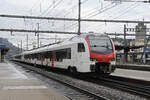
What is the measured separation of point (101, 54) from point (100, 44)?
2.72 feet

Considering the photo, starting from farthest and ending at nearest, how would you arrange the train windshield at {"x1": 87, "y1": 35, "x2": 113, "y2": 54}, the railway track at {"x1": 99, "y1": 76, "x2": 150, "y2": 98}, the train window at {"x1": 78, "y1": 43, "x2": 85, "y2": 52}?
the train window at {"x1": 78, "y1": 43, "x2": 85, "y2": 52}
the train windshield at {"x1": 87, "y1": 35, "x2": 113, "y2": 54}
the railway track at {"x1": 99, "y1": 76, "x2": 150, "y2": 98}

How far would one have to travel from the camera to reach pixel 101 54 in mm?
16453

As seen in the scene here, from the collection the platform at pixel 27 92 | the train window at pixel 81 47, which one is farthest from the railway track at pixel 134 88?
the platform at pixel 27 92

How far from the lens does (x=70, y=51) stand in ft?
62.7

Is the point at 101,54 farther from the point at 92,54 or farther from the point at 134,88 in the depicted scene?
the point at 134,88

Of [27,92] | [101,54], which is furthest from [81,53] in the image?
[27,92]

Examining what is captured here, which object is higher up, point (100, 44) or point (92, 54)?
point (100, 44)

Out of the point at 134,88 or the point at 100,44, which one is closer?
the point at 134,88

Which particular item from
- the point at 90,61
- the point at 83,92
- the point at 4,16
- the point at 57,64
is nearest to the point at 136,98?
the point at 83,92

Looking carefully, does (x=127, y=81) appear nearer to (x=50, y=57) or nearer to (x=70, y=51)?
(x=70, y=51)

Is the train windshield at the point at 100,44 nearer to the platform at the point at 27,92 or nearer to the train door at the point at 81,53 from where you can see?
the train door at the point at 81,53

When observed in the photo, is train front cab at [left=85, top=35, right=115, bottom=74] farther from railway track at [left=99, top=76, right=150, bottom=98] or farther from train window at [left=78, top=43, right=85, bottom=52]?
railway track at [left=99, top=76, right=150, bottom=98]

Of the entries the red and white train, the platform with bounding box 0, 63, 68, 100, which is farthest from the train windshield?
the platform with bounding box 0, 63, 68, 100

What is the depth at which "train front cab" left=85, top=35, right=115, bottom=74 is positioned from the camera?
16.2 metres
